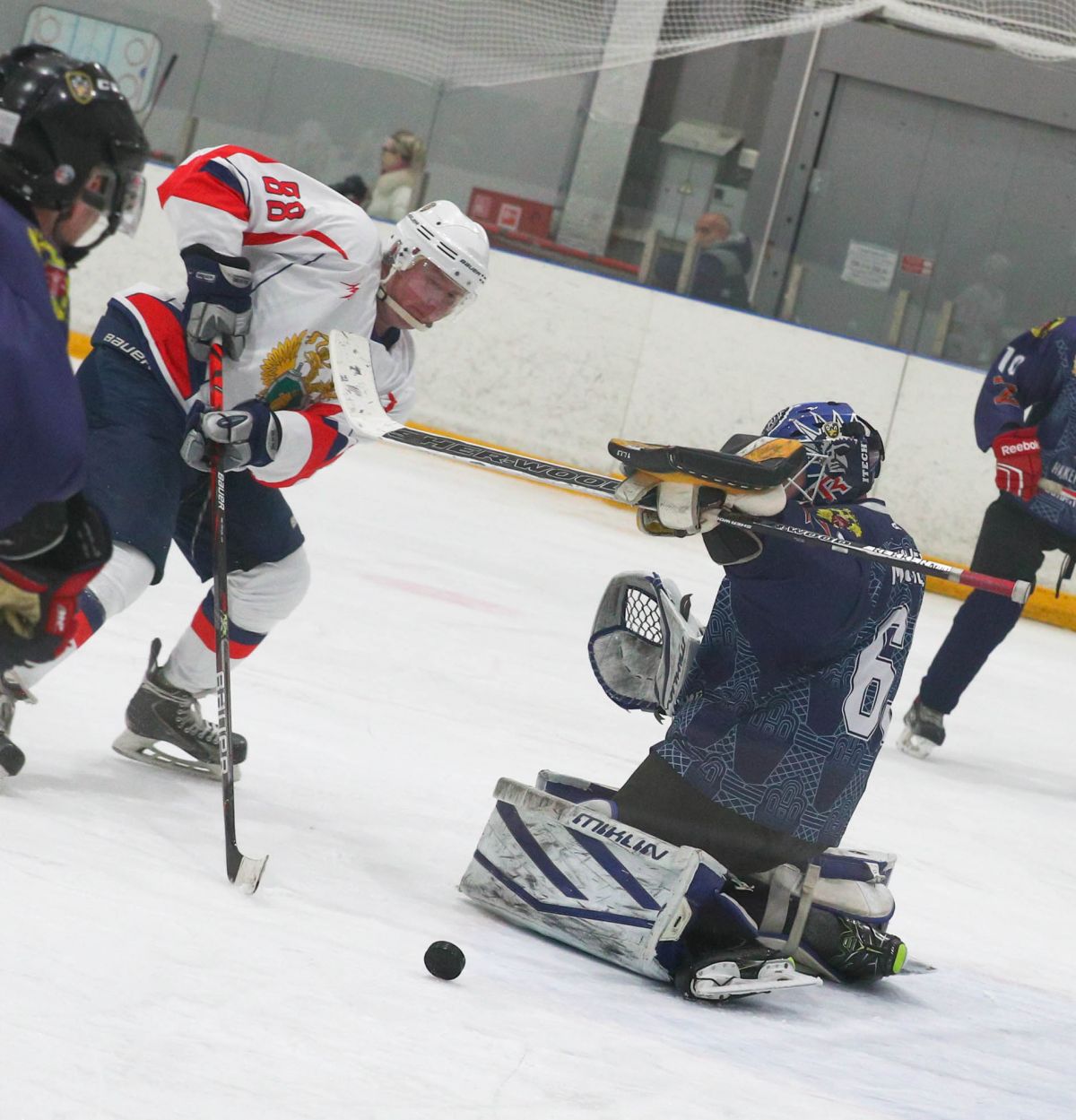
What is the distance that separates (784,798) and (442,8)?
7.26 metres

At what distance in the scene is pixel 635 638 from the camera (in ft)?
8.17

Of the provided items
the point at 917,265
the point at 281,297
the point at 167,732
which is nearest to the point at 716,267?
the point at 917,265

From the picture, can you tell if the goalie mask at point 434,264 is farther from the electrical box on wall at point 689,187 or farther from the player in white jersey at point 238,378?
the electrical box on wall at point 689,187

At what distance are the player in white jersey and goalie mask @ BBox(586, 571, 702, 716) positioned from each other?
1.71ft

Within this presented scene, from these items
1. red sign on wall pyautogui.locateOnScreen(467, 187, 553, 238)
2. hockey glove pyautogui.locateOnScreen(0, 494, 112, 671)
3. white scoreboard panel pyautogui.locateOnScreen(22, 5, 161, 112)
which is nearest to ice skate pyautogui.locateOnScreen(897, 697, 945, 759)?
hockey glove pyautogui.locateOnScreen(0, 494, 112, 671)

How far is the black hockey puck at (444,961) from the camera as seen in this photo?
196 cm

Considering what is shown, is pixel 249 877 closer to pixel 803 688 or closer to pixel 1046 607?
pixel 803 688

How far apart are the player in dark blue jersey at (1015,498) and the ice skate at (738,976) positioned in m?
2.28

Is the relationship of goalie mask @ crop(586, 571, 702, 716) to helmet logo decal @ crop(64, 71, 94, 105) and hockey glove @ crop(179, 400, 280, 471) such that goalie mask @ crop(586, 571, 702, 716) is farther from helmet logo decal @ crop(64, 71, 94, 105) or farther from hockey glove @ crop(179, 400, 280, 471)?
helmet logo decal @ crop(64, 71, 94, 105)

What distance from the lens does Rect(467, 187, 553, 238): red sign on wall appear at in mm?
8430

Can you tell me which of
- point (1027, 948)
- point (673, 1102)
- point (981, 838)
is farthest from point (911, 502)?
point (673, 1102)

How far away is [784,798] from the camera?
2.31 m

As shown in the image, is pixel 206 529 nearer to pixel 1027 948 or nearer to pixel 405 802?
pixel 405 802

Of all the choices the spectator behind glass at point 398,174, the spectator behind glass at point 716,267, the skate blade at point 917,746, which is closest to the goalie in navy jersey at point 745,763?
the skate blade at point 917,746
